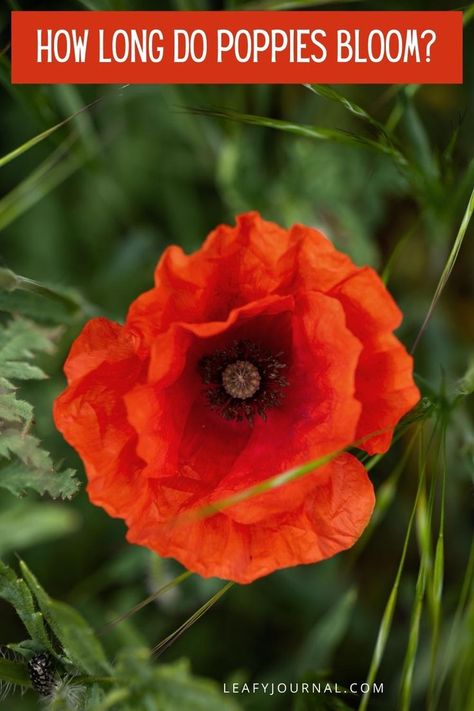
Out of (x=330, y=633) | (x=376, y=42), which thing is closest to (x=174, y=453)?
(x=330, y=633)

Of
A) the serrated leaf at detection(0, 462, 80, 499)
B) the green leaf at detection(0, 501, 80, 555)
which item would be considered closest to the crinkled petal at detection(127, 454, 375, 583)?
the serrated leaf at detection(0, 462, 80, 499)

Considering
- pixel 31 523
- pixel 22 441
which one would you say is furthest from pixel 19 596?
pixel 31 523

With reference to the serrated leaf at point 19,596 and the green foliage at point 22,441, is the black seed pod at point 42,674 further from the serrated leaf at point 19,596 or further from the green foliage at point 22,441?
the green foliage at point 22,441

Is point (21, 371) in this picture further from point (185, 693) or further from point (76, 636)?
point (185, 693)

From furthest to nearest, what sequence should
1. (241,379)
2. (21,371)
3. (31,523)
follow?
(241,379)
(21,371)
(31,523)

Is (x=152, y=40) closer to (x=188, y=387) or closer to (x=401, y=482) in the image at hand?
(x=188, y=387)
